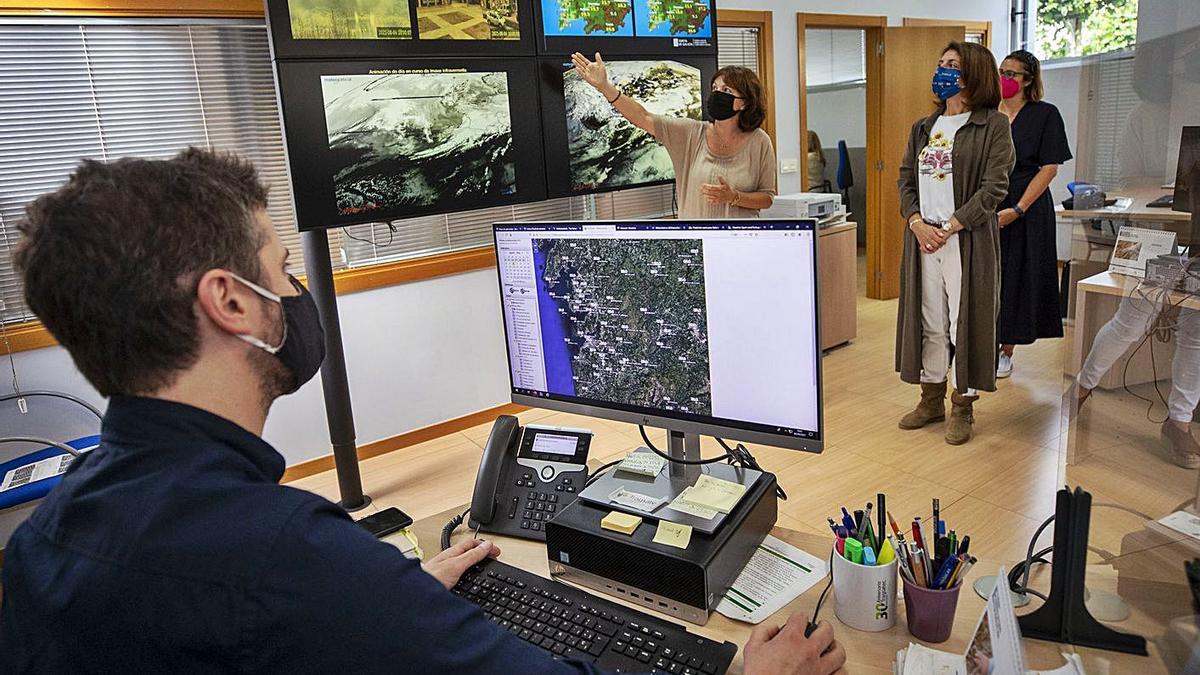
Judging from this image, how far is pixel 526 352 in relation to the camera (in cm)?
147

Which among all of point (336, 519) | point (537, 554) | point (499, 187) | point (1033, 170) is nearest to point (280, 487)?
point (336, 519)

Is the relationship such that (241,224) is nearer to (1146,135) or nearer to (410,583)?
(410,583)

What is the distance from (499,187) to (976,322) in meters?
2.07

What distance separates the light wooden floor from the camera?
2152 mm

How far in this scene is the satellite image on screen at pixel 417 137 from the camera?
280 centimetres

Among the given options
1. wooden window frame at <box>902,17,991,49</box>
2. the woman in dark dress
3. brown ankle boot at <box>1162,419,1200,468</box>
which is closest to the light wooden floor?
brown ankle boot at <box>1162,419,1200,468</box>

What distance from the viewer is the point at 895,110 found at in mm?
5727

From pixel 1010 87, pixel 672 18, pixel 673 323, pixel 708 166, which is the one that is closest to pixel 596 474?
pixel 673 323

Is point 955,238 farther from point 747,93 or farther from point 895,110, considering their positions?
point 895,110

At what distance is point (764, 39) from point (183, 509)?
194 inches

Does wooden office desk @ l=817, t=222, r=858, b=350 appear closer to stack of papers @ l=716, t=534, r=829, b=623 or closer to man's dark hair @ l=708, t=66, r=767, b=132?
man's dark hair @ l=708, t=66, r=767, b=132

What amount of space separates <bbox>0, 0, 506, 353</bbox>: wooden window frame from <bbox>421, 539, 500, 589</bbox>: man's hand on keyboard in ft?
5.49

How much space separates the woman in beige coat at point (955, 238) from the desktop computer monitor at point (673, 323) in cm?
231

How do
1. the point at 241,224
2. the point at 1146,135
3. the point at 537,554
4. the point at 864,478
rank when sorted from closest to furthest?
the point at 241,224
the point at 537,554
the point at 1146,135
the point at 864,478
